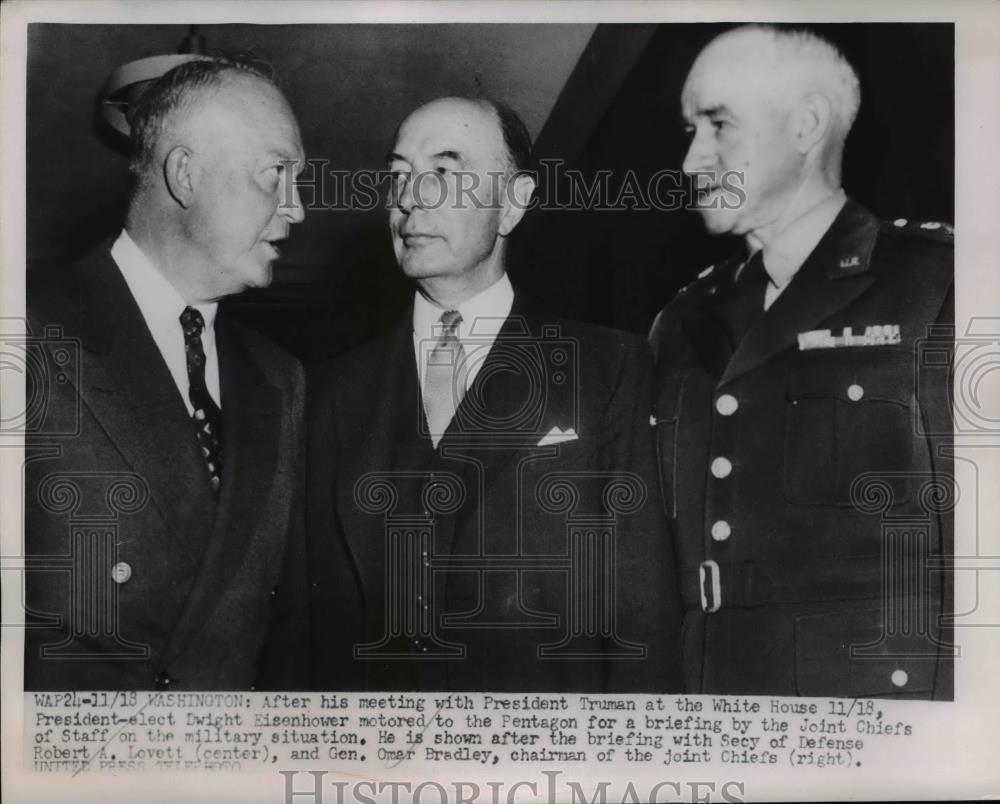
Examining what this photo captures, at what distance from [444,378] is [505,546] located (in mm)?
413

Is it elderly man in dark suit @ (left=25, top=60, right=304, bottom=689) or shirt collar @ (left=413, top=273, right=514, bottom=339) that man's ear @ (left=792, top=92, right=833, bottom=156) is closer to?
shirt collar @ (left=413, top=273, right=514, bottom=339)

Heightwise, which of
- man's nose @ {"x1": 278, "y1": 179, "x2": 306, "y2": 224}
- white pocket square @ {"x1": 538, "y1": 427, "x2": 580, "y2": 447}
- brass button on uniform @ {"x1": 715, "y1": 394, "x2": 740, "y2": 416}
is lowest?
white pocket square @ {"x1": 538, "y1": 427, "x2": 580, "y2": 447}

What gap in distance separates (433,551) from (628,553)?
45 cm

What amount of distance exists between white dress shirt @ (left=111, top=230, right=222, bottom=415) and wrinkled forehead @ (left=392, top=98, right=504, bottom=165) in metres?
0.63

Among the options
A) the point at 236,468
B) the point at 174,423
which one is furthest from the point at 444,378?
the point at 174,423

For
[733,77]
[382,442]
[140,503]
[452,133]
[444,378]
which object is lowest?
[140,503]

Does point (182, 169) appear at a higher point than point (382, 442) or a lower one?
higher

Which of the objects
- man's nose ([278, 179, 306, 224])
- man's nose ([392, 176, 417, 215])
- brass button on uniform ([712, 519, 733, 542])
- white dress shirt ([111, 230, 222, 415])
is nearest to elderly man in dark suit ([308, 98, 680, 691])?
man's nose ([392, 176, 417, 215])

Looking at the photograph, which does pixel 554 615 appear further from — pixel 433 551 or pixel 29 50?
pixel 29 50

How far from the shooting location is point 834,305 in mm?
2500

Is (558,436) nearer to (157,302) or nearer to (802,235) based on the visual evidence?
(802,235)

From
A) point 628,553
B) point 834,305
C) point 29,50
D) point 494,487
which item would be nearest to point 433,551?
point 494,487

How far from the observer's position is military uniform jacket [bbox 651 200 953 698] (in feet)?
8.16

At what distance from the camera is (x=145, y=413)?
250cm
